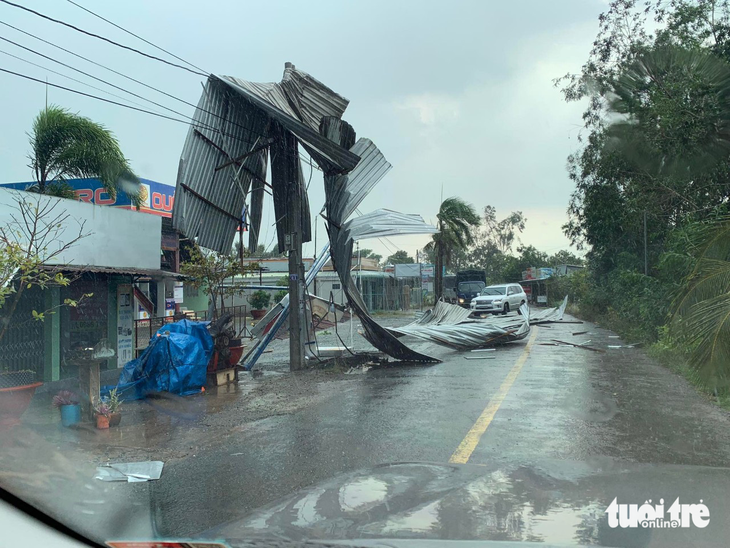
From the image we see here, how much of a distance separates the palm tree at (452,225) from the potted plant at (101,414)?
28.2m

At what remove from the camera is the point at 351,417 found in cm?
816

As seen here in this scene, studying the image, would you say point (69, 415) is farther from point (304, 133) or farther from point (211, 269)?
point (211, 269)

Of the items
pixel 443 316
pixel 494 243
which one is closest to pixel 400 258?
pixel 494 243

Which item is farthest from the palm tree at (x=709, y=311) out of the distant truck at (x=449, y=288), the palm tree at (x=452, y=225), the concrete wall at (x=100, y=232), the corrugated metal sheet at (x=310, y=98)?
the distant truck at (x=449, y=288)

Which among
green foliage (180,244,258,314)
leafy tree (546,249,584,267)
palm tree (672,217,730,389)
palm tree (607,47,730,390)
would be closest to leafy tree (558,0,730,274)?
palm tree (607,47,730,390)

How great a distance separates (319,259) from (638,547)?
489 inches

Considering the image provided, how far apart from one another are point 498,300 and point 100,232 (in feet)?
73.1

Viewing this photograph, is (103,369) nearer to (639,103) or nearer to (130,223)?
(130,223)

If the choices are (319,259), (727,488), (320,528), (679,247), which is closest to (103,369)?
(319,259)

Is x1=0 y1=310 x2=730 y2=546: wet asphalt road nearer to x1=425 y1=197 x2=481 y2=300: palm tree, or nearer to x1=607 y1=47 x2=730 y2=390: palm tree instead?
x1=607 y1=47 x2=730 y2=390: palm tree

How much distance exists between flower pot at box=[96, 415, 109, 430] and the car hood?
4.32 meters

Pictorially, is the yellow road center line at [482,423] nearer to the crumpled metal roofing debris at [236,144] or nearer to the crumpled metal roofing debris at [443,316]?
the crumpled metal roofing debris at [236,144]

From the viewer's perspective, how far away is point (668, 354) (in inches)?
530

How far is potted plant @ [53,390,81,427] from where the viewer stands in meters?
7.80
